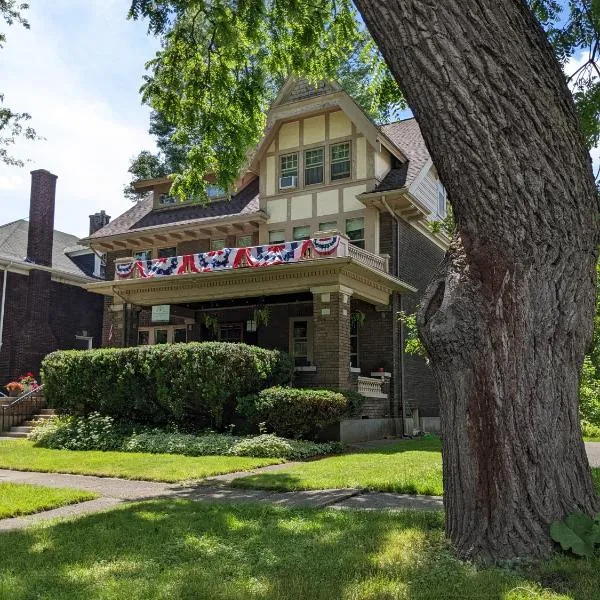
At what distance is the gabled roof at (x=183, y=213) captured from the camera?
2188cm

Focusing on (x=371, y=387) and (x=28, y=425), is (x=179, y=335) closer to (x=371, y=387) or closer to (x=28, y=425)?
(x=28, y=425)

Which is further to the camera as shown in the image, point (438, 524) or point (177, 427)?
point (177, 427)

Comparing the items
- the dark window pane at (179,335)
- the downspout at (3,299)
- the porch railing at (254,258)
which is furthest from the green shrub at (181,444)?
the downspout at (3,299)

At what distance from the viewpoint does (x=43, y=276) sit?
2570 cm

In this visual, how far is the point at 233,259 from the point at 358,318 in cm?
417

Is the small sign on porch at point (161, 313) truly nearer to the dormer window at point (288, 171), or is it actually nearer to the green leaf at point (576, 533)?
the dormer window at point (288, 171)

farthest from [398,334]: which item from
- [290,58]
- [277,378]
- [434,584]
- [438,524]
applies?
[434,584]

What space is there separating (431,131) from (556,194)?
977 mm

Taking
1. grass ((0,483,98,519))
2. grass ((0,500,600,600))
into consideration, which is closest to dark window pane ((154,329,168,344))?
grass ((0,483,98,519))

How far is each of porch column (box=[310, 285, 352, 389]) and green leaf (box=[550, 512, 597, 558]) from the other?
12.1 m

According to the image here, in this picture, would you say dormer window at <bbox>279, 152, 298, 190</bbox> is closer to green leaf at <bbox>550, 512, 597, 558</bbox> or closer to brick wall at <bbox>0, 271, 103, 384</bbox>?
brick wall at <bbox>0, 271, 103, 384</bbox>

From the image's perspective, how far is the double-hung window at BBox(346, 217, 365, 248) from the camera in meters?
19.6

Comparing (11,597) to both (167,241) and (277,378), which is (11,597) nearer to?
(277,378)

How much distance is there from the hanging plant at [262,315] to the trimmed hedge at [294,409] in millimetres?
4269
